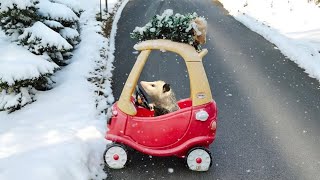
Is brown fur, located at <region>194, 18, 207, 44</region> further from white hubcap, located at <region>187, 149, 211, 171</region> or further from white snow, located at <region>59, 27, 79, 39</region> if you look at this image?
white snow, located at <region>59, 27, 79, 39</region>

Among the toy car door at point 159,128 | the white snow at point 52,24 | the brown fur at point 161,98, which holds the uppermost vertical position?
the brown fur at point 161,98

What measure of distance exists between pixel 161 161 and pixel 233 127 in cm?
209

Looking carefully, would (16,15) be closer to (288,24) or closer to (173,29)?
(173,29)

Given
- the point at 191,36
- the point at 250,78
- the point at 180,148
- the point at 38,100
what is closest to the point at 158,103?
the point at 180,148

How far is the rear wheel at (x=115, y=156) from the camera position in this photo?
631cm

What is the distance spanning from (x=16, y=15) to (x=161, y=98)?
16.8ft

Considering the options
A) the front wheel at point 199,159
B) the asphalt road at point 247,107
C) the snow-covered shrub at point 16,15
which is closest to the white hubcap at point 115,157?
the asphalt road at point 247,107

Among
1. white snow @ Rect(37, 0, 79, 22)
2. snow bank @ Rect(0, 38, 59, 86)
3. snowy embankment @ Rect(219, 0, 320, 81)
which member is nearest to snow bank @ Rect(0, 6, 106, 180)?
snow bank @ Rect(0, 38, 59, 86)

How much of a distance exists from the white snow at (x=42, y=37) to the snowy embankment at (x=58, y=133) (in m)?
0.38

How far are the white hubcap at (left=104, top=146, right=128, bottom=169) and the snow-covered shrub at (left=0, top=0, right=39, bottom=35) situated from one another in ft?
15.1

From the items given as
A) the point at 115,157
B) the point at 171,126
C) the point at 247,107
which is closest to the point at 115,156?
the point at 115,157

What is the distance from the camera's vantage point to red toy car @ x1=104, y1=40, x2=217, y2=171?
6211mm

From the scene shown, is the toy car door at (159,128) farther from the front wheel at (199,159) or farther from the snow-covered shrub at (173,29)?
the snow-covered shrub at (173,29)

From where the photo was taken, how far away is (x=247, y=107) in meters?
9.08
